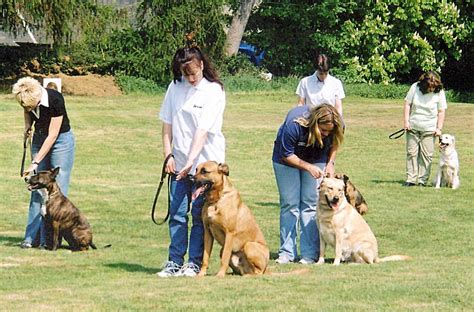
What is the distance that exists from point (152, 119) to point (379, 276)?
21.5 metres

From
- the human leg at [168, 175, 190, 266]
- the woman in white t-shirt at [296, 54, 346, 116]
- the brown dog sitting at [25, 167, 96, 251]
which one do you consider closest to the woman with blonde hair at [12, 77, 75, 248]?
the brown dog sitting at [25, 167, 96, 251]

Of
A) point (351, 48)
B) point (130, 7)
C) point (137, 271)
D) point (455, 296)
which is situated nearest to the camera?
point (455, 296)

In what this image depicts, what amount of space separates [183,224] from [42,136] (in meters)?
2.66

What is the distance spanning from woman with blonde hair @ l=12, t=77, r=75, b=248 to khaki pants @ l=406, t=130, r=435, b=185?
780cm

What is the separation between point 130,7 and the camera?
41844 mm

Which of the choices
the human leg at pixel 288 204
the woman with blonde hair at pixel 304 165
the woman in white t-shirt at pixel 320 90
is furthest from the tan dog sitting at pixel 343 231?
the woman in white t-shirt at pixel 320 90

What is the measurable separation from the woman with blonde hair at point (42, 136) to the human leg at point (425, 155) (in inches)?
308

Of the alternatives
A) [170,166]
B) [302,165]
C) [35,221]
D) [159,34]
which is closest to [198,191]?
[170,166]

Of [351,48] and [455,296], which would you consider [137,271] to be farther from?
[351,48]

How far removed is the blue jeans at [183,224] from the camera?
29.4 feet

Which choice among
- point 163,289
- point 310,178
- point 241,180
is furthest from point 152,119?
point 163,289

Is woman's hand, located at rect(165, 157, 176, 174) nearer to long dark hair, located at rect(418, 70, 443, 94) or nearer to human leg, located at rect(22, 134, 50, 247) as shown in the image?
human leg, located at rect(22, 134, 50, 247)

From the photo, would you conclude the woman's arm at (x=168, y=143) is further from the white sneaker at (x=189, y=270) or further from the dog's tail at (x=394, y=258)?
the dog's tail at (x=394, y=258)

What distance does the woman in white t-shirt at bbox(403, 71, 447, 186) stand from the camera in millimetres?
17078
